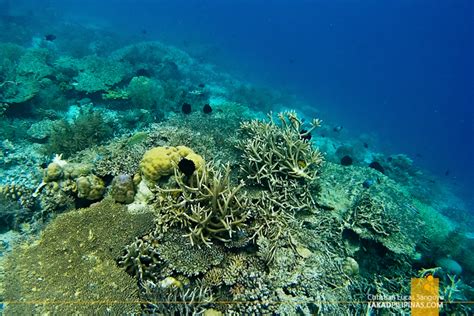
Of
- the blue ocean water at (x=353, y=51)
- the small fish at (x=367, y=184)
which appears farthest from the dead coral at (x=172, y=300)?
the blue ocean water at (x=353, y=51)

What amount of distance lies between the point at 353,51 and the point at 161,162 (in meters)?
184

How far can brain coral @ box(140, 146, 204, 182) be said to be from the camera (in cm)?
453

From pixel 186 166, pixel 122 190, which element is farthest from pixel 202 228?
pixel 122 190

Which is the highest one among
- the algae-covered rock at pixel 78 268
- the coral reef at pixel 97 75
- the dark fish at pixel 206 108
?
the coral reef at pixel 97 75

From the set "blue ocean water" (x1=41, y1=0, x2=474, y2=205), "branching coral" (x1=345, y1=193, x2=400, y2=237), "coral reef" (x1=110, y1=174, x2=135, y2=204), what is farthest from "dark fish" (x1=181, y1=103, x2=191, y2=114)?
"blue ocean water" (x1=41, y1=0, x2=474, y2=205)

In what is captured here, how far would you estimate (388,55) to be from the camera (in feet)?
509

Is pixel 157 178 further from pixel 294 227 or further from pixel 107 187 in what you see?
pixel 294 227

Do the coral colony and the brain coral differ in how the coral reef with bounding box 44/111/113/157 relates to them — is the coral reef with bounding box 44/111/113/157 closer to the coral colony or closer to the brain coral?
the coral colony

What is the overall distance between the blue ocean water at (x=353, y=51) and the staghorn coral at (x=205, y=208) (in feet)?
117

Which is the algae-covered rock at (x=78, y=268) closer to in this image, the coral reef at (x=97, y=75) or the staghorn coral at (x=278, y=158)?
the staghorn coral at (x=278, y=158)

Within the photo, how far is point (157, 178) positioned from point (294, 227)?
2569mm

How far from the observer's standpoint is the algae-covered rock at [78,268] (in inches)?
122

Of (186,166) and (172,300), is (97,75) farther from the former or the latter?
(172,300)

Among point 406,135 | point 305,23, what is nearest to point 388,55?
point 305,23
